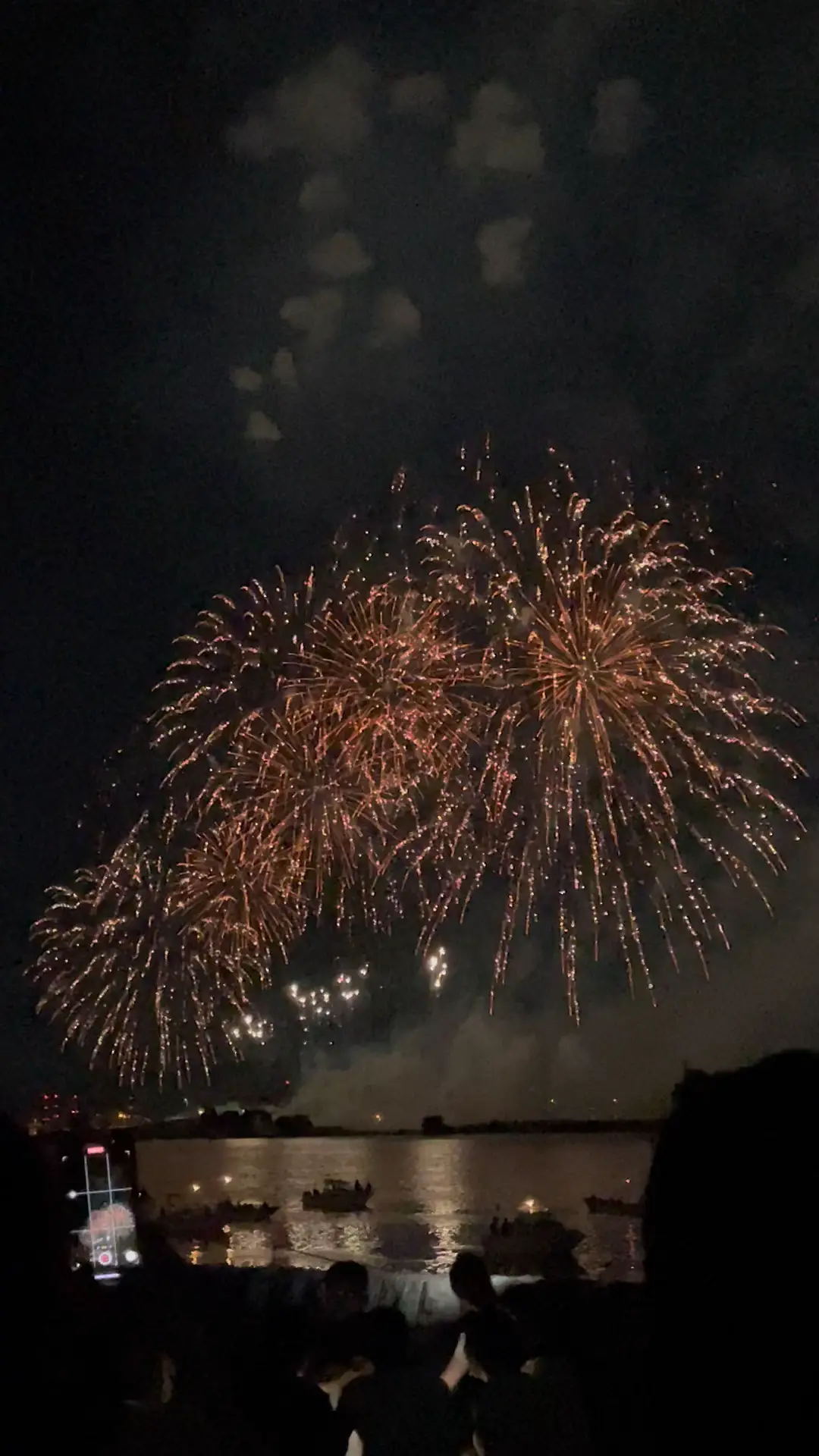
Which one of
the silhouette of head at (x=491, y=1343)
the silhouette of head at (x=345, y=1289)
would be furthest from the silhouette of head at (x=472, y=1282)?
the silhouette of head at (x=345, y=1289)

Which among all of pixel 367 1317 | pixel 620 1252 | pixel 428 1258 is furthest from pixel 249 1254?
pixel 367 1317

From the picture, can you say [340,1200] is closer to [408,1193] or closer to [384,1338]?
[408,1193]

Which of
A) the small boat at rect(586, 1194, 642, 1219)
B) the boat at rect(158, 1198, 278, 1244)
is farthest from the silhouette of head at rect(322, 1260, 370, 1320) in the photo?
the small boat at rect(586, 1194, 642, 1219)

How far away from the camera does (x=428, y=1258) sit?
93.5 feet

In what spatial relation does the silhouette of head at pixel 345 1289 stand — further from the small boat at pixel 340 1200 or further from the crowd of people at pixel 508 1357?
the small boat at pixel 340 1200

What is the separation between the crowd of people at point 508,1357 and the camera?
1.74m

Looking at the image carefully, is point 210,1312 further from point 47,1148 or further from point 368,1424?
point 47,1148

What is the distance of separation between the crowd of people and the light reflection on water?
0.15 meters

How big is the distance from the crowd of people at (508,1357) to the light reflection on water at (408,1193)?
15 centimetres

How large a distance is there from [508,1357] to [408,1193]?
6381 centimetres

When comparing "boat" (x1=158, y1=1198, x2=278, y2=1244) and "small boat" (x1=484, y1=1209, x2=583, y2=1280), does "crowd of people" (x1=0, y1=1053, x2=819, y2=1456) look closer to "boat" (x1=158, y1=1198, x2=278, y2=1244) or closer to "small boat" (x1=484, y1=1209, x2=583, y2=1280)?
"small boat" (x1=484, y1=1209, x2=583, y2=1280)

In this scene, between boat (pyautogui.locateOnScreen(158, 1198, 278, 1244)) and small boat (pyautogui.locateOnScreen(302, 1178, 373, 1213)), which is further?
small boat (pyautogui.locateOnScreen(302, 1178, 373, 1213))

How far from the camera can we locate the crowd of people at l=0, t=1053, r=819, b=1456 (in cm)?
174

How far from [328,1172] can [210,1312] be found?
88.4m
